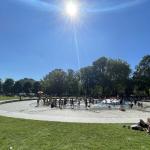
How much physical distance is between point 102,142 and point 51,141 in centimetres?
245

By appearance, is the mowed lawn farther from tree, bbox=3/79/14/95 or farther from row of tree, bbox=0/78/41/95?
tree, bbox=3/79/14/95

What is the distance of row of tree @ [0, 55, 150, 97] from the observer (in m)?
120

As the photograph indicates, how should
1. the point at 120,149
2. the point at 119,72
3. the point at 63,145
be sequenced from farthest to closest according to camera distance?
the point at 119,72, the point at 63,145, the point at 120,149

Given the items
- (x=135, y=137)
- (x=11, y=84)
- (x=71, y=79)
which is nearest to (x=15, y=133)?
(x=135, y=137)

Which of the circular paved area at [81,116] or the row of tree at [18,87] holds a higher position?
the row of tree at [18,87]

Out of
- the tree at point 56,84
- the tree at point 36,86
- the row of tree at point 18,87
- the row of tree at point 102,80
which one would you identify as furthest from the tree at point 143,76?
the row of tree at point 18,87

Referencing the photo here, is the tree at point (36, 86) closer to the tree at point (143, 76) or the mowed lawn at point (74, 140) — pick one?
the tree at point (143, 76)

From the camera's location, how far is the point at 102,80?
125125 millimetres

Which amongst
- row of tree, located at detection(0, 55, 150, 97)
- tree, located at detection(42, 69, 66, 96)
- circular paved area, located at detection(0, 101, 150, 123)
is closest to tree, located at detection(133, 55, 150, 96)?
row of tree, located at detection(0, 55, 150, 97)

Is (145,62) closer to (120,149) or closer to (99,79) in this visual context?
(99,79)

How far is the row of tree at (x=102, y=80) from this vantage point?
120438 mm

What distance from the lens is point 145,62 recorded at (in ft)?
404

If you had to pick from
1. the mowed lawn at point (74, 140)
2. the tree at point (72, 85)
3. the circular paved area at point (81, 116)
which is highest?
the tree at point (72, 85)

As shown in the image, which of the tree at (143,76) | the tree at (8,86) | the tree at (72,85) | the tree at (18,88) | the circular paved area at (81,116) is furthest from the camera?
the tree at (18,88)
